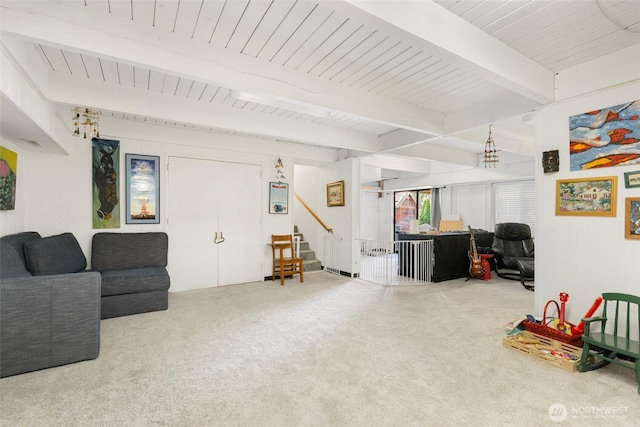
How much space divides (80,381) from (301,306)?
2.35 m

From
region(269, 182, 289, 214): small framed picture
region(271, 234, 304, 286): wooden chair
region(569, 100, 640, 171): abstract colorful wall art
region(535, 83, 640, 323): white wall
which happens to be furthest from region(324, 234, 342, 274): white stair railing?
region(569, 100, 640, 171): abstract colorful wall art

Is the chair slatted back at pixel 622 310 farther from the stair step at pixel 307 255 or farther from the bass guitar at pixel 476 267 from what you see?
the stair step at pixel 307 255

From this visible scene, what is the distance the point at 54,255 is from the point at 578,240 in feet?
17.4

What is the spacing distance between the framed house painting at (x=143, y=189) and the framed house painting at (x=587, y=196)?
525 centimetres

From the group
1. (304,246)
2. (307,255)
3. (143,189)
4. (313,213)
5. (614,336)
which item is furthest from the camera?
(313,213)

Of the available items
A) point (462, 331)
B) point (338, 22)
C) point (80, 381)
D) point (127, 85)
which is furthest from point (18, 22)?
point (462, 331)

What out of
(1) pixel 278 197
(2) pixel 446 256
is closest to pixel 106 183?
(1) pixel 278 197

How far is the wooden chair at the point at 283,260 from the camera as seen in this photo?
210 inches

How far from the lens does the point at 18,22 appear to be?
5.97 ft

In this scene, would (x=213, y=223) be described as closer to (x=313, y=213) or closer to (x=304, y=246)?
(x=304, y=246)

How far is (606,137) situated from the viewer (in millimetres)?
2600

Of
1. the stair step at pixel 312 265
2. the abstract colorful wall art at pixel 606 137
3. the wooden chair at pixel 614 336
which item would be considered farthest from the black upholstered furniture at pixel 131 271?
the abstract colorful wall art at pixel 606 137

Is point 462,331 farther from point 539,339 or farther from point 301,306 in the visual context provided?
point 301,306

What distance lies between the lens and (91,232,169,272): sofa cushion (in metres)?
4.00
